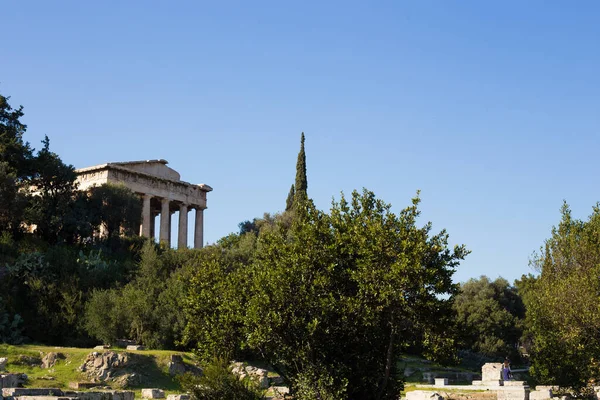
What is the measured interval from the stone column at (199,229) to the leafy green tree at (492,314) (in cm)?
2100

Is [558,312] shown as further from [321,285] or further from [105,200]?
[105,200]

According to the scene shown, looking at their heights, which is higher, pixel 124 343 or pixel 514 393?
pixel 124 343

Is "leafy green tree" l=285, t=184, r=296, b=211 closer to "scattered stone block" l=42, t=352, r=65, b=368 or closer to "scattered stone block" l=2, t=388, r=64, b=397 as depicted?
"scattered stone block" l=42, t=352, r=65, b=368

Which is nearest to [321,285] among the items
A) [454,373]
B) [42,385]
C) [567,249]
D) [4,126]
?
[42,385]

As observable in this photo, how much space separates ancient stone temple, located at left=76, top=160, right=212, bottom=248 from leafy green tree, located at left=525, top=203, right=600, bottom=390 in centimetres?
3218

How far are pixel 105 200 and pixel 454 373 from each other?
25.2 meters

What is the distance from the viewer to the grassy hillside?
2738cm

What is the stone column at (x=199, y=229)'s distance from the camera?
64.4 metres

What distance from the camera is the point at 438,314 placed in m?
22.5

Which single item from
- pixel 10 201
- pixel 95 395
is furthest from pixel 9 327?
pixel 95 395

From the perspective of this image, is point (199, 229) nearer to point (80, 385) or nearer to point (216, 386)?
point (80, 385)

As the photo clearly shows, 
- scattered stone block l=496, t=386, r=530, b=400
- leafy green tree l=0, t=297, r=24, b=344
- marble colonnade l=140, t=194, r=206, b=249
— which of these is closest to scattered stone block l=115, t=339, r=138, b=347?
leafy green tree l=0, t=297, r=24, b=344

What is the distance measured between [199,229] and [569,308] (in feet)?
133

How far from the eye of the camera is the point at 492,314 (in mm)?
59375
